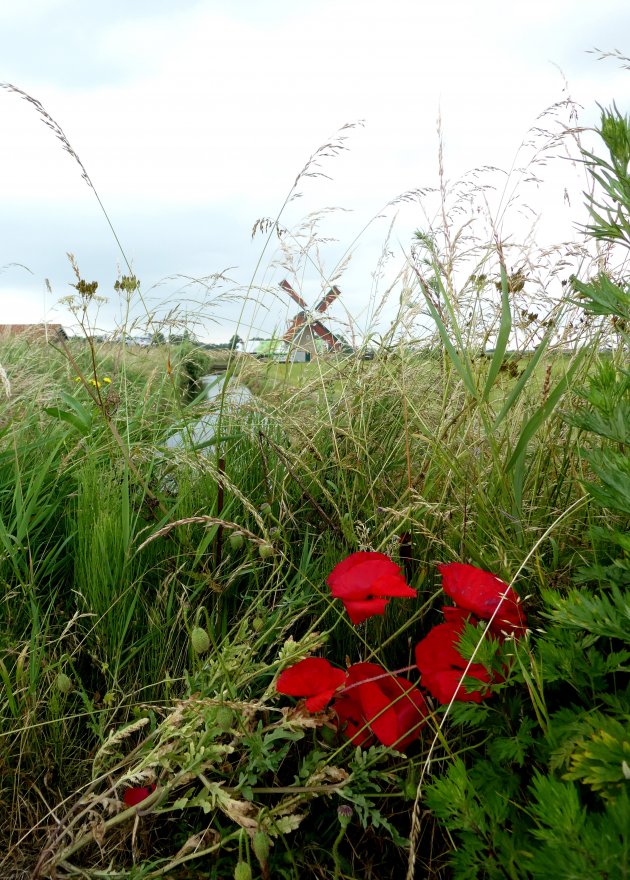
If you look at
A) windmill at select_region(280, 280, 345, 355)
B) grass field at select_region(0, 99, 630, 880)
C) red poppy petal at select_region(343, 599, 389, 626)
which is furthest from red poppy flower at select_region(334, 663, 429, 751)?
windmill at select_region(280, 280, 345, 355)

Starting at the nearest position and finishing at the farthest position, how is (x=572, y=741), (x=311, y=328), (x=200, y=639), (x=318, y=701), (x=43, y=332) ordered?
(x=572, y=741) < (x=318, y=701) < (x=200, y=639) < (x=311, y=328) < (x=43, y=332)

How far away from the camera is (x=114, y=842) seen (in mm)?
1408

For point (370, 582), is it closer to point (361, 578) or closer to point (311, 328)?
point (361, 578)

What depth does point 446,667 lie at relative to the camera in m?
1.34

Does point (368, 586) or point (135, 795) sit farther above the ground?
point (368, 586)

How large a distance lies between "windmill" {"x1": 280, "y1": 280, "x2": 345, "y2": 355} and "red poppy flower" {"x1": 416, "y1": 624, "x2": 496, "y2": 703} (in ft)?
4.61

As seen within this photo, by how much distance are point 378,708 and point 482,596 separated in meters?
0.28

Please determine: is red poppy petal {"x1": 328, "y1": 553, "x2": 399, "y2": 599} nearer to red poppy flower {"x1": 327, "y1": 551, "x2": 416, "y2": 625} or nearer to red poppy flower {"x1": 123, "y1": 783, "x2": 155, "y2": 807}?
red poppy flower {"x1": 327, "y1": 551, "x2": 416, "y2": 625}

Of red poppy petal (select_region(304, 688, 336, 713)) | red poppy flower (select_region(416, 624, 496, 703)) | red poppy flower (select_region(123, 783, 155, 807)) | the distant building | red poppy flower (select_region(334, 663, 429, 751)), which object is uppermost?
the distant building

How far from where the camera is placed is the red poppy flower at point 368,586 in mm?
1286

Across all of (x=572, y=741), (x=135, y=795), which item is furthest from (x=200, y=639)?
(x=572, y=741)

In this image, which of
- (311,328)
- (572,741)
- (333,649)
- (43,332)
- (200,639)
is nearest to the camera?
(572,741)

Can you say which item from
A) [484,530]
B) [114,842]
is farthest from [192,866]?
[484,530]

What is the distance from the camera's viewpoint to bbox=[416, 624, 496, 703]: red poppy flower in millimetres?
1271
